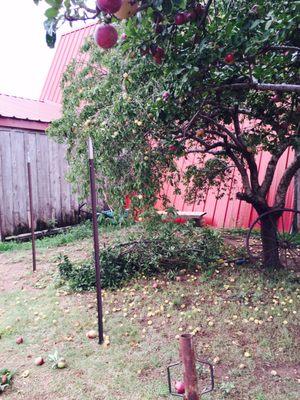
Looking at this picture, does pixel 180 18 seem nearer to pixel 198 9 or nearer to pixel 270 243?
pixel 198 9

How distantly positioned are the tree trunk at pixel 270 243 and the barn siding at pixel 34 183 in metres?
4.70

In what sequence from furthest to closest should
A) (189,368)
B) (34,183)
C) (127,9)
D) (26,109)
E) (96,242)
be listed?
(26,109) < (34,183) < (96,242) < (189,368) < (127,9)

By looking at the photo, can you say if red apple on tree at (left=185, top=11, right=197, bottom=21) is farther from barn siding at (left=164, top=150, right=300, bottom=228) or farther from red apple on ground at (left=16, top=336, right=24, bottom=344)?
barn siding at (left=164, top=150, right=300, bottom=228)

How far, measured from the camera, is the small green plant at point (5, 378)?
2537mm

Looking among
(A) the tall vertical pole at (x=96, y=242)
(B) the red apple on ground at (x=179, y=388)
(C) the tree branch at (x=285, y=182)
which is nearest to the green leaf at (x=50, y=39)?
(A) the tall vertical pole at (x=96, y=242)

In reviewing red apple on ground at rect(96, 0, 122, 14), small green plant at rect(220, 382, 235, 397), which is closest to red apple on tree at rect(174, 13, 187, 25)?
red apple on ground at rect(96, 0, 122, 14)


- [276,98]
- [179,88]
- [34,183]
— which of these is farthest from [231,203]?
[179,88]

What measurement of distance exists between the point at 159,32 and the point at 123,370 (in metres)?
2.23

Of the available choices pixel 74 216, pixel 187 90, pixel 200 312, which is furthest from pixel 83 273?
pixel 74 216

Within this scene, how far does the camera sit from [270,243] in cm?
423

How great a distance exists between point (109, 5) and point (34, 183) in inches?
252

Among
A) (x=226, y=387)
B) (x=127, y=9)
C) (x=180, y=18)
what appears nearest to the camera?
(x=127, y=9)

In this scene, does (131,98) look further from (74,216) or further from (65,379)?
(74,216)

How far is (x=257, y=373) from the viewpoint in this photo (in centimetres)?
255
